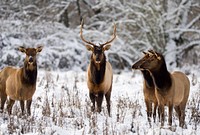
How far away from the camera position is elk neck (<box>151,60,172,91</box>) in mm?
8170

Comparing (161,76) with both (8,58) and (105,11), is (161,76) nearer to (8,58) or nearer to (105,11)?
(8,58)

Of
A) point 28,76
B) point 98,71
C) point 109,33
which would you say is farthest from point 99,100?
point 109,33

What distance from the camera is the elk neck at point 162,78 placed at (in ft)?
26.8

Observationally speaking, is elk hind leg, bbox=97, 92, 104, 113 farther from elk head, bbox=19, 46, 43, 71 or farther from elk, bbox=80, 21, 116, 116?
elk head, bbox=19, 46, 43, 71

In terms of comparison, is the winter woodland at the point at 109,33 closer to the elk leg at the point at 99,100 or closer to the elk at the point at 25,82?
the elk leg at the point at 99,100

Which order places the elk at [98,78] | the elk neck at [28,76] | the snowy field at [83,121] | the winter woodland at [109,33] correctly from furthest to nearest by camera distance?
the winter woodland at [109,33]
the elk at [98,78]
the elk neck at [28,76]
the snowy field at [83,121]

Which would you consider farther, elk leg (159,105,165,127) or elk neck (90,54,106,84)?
elk neck (90,54,106,84)

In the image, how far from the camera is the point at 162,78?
819cm

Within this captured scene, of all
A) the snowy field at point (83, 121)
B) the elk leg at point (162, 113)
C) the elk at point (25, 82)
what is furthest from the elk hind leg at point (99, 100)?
the elk leg at point (162, 113)

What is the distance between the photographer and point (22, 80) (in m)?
9.09

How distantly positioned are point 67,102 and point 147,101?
186cm

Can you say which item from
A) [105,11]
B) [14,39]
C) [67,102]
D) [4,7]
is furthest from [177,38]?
[67,102]

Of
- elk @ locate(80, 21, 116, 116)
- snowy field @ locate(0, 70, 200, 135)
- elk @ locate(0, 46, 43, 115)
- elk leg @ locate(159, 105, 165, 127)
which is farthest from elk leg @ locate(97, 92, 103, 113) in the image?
elk leg @ locate(159, 105, 165, 127)

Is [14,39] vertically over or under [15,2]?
under
